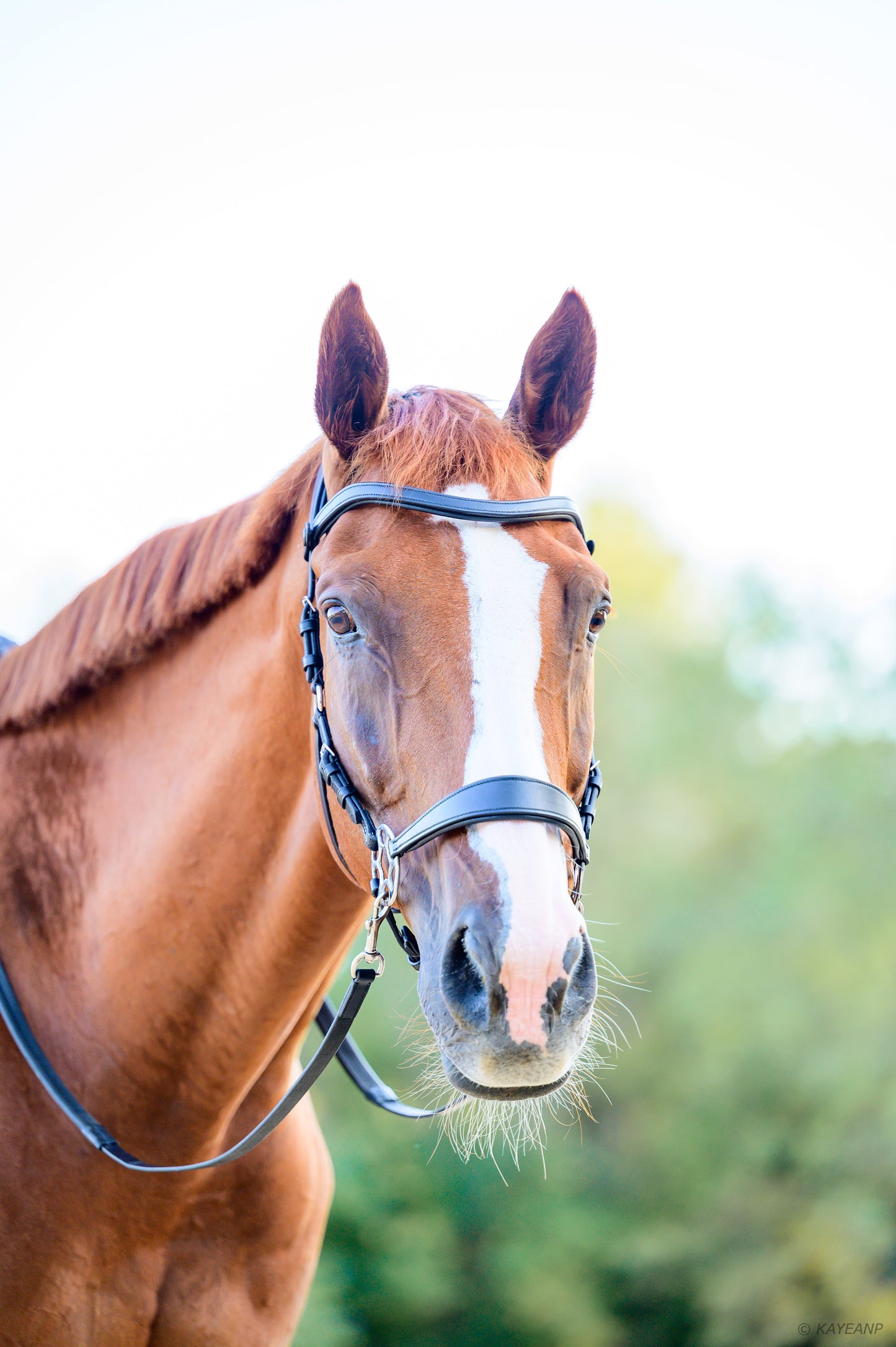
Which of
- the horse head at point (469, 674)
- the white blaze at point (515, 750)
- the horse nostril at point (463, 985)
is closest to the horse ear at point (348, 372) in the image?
the horse head at point (469, 674)

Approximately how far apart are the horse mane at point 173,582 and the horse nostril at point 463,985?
3.72 ft

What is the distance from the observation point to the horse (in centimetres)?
203

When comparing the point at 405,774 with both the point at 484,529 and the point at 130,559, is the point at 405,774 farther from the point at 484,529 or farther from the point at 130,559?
the point at 130,559

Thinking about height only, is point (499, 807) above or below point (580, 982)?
above

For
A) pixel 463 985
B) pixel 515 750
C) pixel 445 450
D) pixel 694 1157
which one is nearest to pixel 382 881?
pixel 463 985

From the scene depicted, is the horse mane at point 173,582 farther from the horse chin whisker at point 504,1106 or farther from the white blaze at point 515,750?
the horse chin whisker at point 504,1106

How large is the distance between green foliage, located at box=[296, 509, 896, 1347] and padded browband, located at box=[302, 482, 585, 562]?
25.1 feet

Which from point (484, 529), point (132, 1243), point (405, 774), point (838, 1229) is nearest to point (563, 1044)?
point (405, 774)

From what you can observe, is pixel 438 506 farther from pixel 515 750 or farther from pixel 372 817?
pixel 372 817

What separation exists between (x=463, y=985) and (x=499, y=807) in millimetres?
344

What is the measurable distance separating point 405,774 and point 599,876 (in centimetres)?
1013

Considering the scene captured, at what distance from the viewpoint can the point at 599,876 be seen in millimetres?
11727

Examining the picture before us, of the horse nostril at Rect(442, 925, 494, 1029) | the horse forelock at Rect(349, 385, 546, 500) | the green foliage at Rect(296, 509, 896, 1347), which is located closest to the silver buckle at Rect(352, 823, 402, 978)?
the horse nostril at Rect(442, 925, 494, 1029)

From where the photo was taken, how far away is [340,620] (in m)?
2.14
